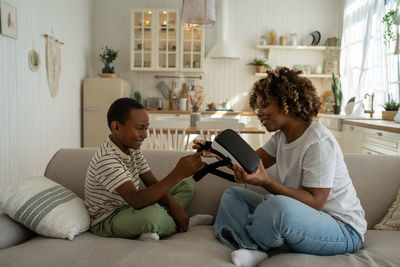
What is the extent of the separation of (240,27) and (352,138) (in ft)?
9.23

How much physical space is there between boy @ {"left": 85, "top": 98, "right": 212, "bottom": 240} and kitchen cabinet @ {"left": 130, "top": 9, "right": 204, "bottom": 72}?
4.06 meters

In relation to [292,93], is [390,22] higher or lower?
higher

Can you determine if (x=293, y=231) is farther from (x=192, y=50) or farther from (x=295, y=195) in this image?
(x=192, y=50)

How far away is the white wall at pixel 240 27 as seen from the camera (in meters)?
5.87

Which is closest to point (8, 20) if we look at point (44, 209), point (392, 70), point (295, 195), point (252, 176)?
point (44, 209)

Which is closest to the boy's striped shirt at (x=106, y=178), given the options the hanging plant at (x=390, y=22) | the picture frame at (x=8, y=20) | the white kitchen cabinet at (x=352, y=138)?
the picture frame at (x=8, y=20)

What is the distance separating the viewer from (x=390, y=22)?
3.93m

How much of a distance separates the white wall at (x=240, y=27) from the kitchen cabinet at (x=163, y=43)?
32 cm

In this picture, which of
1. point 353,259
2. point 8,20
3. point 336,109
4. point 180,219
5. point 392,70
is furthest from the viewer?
point 336,109

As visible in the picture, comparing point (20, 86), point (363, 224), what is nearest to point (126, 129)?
point (363, 224)

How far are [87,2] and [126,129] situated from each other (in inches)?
184

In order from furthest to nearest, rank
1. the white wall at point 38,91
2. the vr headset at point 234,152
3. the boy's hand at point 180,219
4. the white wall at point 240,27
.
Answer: the white wall at point 240,27 < the white wall at point 38,91 < the boy's hand at point 180,219 < the vr headset at point 234,152

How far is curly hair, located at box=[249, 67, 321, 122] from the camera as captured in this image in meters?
1.54

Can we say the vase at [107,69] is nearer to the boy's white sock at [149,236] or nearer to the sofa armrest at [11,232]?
the sofa armrest at [11,232]
